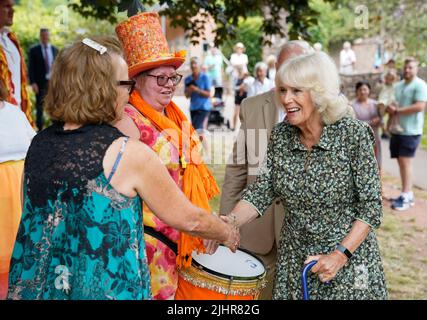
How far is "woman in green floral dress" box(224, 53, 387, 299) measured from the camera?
2830mm

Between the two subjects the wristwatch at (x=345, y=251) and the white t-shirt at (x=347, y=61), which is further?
the white t-shirt at (x=347, y=61)

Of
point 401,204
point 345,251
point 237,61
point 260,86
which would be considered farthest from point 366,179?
point 237,61

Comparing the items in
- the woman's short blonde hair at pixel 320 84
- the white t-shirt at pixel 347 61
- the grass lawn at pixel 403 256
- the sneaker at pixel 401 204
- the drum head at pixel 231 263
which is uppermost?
the woman's short blonde hair at pixel 320 84

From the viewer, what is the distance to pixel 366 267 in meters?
2.91

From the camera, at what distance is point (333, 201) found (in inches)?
113

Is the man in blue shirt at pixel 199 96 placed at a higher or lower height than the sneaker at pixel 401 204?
higher

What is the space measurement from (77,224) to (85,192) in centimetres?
12

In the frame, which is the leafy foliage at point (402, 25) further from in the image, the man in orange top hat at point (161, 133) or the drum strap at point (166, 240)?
the drum strap at point (166, 240)

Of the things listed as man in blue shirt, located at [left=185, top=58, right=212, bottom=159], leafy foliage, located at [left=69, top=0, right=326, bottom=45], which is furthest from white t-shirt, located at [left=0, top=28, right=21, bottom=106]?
man in blue shirt, located at [left=185, top=58, right=212, bottom=159]

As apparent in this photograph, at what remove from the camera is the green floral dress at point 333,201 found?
2836 millimetres

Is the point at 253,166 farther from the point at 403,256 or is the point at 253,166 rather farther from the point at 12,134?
the point at 403,256

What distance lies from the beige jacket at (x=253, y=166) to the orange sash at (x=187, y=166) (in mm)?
768

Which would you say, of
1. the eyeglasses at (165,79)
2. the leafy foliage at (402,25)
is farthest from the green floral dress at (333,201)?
the leafy foliage at (402,25)
